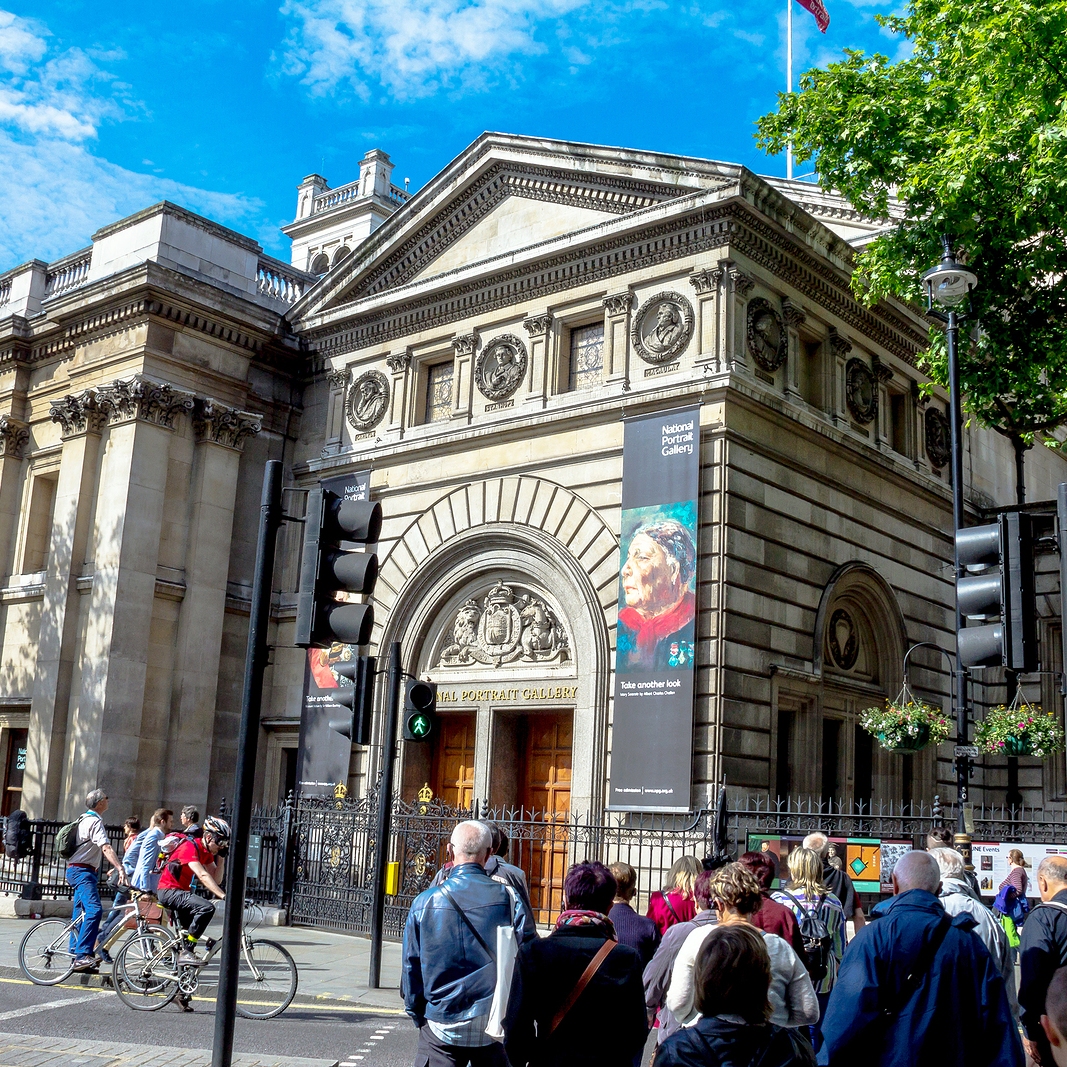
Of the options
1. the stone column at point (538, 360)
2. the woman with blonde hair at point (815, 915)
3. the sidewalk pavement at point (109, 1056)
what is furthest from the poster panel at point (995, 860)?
the stone column at point (538, 360)

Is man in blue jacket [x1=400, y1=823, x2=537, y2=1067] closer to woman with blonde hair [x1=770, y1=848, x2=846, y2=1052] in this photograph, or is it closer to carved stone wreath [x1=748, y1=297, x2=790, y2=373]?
woman with blonde hair [x1=770, y1=848, x2=846, y2=1052]

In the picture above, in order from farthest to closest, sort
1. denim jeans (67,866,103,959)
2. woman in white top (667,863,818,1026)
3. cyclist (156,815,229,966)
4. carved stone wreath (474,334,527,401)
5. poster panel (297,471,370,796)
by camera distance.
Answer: carved stone wreath (474,334,527,401) → poster panel (297,471,370,796) → denim jeans (67,866,103,959) → cyclist (156,815,229,966) → woman in white top (667,863,818,1026)

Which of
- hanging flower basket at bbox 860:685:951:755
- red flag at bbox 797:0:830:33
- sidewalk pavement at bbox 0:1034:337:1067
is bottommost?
sidewalk pavement at bbox 0:1034:337:1067

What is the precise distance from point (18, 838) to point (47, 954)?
7.51 meters

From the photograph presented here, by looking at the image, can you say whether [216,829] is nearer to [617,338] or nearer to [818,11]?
[617,338]

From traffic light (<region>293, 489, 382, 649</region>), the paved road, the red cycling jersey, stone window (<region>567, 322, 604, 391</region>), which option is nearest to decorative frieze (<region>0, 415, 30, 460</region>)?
stone window (<region>567, 322, 604, 391</region>)

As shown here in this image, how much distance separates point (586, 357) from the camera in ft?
77.6

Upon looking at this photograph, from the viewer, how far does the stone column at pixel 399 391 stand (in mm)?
26016

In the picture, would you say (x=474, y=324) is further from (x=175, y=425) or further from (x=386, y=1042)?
(x=386, y=1042)

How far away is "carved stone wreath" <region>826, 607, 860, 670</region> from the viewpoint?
2377 cm

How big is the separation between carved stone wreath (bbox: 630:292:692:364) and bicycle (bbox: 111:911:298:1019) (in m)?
13.3

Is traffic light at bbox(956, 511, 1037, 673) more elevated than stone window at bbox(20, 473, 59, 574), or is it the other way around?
stone window at bbox(20, 473, 59, 574)

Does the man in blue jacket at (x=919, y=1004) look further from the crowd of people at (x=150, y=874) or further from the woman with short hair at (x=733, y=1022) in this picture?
the crowd of people at (x=150, y=874)

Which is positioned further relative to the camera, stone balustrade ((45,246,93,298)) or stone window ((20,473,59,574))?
stone balustrade ((45,246,93,298))
